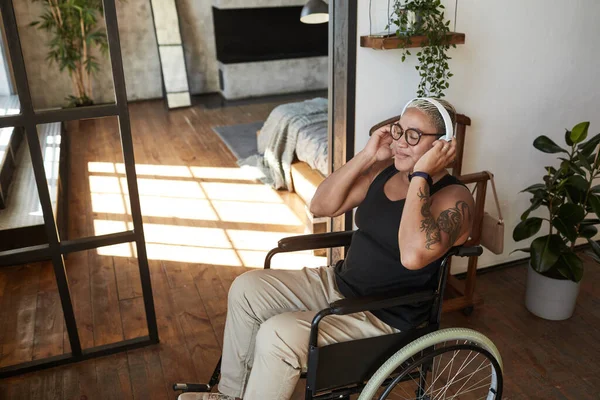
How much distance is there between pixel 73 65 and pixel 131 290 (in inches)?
160

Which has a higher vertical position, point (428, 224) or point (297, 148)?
point (428, 224)

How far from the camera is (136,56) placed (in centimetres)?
683

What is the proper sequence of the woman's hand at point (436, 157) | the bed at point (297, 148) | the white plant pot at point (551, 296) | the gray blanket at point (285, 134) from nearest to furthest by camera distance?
the woman's hand at point (436, 157) < the white plant pot at point (551, 296) < the bed at point (297, 148) < the gray blanket at point (285, 134)

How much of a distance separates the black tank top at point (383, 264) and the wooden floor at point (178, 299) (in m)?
0.83

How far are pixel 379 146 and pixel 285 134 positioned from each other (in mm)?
2461

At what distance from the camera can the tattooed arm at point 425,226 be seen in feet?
5.25

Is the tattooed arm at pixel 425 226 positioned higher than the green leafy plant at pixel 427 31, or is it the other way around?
the green leafy plant at pixel 427 31

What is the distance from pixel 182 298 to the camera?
2.88 m

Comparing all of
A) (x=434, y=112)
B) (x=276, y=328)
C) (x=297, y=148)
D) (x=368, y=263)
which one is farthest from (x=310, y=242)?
(x=297, y=148)

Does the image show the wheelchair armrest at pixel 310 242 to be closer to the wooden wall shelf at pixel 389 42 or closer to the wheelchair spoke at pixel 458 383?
the wheelchair spoke at pixel 458 383

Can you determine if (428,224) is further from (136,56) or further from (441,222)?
(136,56)

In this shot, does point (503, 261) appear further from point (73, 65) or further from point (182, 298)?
point (73, 65)

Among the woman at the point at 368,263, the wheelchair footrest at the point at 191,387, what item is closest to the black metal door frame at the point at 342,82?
the woman at the point at 368,263

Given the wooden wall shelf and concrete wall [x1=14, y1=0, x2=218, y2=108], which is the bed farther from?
concrete wall [x1=14, y1=0, x2=218, y2=108]
